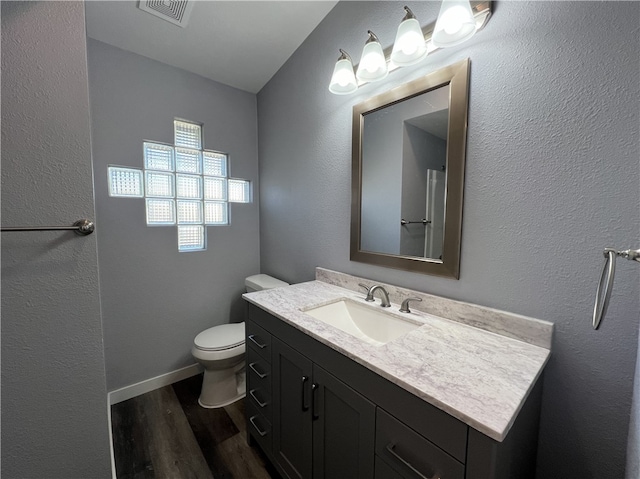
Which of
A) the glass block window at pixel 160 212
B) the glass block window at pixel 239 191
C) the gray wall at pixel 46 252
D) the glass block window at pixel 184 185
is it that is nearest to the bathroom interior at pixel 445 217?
the gray wall at pixel 46 252

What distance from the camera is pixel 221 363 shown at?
168cm

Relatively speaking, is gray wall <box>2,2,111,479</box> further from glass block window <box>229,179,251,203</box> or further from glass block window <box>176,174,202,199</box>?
glass block window <box>229,179,251,203</box>

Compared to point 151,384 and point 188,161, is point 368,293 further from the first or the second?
point 151,384

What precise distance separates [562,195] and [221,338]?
6.35 feet

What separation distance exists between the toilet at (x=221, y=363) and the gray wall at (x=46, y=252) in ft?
2.32

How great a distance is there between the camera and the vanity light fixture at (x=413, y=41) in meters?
0.92

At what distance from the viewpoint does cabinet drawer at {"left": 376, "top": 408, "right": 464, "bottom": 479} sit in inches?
23.4

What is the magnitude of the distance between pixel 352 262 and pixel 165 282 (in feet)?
4.68

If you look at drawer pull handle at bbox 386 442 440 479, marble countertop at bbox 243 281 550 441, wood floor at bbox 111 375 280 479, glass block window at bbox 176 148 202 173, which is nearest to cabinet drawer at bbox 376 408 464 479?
drawer pull handle at bbox 386 442 440 479

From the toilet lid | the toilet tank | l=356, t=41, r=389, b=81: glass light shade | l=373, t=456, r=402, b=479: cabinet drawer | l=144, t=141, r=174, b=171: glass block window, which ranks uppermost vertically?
l=356, t=41, r=389, b=81: glass light shade

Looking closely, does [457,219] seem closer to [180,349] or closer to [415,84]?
[415,84]

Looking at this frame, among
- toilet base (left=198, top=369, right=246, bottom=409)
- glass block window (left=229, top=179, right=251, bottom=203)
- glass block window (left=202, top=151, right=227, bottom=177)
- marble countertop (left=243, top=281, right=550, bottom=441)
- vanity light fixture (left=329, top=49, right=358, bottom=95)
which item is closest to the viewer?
marble countertop (left=243, top=281, right=550, bottom=441)

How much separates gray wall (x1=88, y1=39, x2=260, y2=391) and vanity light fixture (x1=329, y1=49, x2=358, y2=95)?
113cm

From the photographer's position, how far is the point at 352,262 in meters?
1.53
